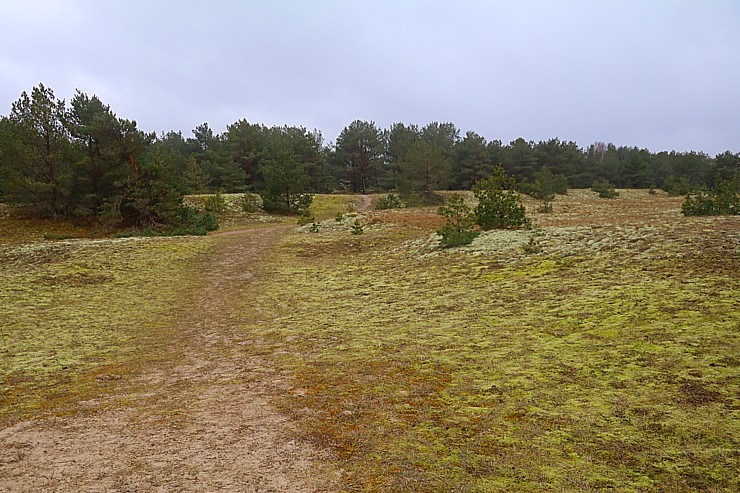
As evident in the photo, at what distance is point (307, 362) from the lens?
21.1 ft

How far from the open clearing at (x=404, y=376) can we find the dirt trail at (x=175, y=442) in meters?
0.02

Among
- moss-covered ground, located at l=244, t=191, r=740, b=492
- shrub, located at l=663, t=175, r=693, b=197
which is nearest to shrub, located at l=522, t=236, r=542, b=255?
moss-covered ground, located at l=244, t=191, r=740, b=492

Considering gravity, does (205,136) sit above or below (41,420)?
above

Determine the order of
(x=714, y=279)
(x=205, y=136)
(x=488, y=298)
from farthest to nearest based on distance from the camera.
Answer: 1. (x=205, y=136)
2. (x=488, y=298)
3. (x=714, y=279)

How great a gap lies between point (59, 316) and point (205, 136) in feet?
225

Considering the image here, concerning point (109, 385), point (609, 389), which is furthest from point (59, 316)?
point (609, 389)

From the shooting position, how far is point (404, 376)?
5.60 meters

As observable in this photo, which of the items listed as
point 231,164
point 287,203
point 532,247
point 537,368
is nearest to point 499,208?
point 532,247

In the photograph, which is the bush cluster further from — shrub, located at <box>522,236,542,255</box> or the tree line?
the tree line

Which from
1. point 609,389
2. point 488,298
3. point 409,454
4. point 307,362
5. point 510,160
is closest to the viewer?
point 409,454

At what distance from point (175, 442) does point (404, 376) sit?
9.15 ft

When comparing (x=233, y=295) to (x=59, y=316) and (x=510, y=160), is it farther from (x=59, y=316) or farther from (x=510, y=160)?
(x=510, y=160)

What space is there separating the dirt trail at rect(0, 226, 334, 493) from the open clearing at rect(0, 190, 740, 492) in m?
0.02

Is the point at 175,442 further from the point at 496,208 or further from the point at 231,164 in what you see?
the point at 231,164
